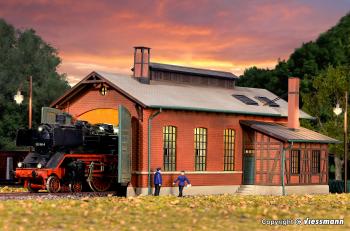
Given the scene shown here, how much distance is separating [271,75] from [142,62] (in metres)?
38.5

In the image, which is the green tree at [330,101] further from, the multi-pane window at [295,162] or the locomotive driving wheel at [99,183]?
the locomotive driving wheel at [99,183]

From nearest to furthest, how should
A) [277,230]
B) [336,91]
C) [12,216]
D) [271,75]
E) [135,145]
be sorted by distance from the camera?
1. [277,230]
2. [12,216]
3. [135,145]
4. [336,91]
5. [271,75]

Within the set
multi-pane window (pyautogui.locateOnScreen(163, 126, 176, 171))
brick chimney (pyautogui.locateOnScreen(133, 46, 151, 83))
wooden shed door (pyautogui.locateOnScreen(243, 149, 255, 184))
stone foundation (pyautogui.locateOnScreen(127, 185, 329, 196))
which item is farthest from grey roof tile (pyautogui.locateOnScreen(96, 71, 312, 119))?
stone foundation (pyautogui.locateOnScreen(127, 185, 329, 196))

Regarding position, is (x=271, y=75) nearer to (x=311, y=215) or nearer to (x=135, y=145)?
(x=135, y=145)

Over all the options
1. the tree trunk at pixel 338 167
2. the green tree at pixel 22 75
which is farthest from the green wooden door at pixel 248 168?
the green tree at pixel 22 75

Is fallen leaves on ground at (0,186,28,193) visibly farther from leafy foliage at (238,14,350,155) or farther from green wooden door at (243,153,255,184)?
leafy foliage at (238,14,350,155)

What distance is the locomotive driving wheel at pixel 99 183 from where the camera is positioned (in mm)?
39000

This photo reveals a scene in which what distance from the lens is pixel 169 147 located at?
40531 millimetres

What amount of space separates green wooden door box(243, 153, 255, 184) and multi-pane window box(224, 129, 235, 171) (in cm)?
105

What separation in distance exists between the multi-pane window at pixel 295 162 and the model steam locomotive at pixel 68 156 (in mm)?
11364

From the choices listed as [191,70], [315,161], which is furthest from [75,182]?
[315,161]

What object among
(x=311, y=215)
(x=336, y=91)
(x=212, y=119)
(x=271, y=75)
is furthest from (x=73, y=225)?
(x=271, y=75)

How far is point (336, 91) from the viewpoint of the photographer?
6138 cm

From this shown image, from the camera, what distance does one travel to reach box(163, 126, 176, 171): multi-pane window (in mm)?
40281
